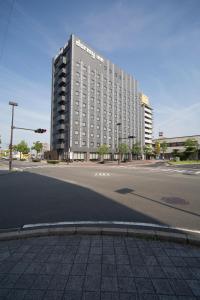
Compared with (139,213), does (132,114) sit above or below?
above

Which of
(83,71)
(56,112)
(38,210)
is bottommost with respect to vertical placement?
(38,210)

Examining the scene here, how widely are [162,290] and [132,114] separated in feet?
273

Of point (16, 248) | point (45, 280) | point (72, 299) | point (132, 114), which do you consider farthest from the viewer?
point (132, 114)

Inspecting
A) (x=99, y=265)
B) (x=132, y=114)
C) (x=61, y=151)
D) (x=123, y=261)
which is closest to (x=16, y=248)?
(x=99, y=265)

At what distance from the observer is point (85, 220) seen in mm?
5109

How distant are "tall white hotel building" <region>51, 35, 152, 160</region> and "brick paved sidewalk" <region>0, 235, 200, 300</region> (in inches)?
2037

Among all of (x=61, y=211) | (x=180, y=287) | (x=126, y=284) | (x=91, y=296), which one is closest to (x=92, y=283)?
(x=91, y=296)

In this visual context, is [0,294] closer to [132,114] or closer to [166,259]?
[166,259]

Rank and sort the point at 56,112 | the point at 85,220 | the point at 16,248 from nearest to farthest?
1. the point at 16,248
2. the point at 85,220
3. the point at 56,112

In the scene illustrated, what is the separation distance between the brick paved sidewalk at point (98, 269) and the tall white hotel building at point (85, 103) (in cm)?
5174

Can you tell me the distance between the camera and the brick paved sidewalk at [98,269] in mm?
2416

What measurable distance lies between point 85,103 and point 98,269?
61430 millimetres

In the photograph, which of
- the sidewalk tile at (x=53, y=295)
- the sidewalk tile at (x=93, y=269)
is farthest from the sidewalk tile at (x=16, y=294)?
the sidewalk tile at (x=93, y=269)

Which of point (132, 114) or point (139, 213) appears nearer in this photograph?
point (139, 213)
